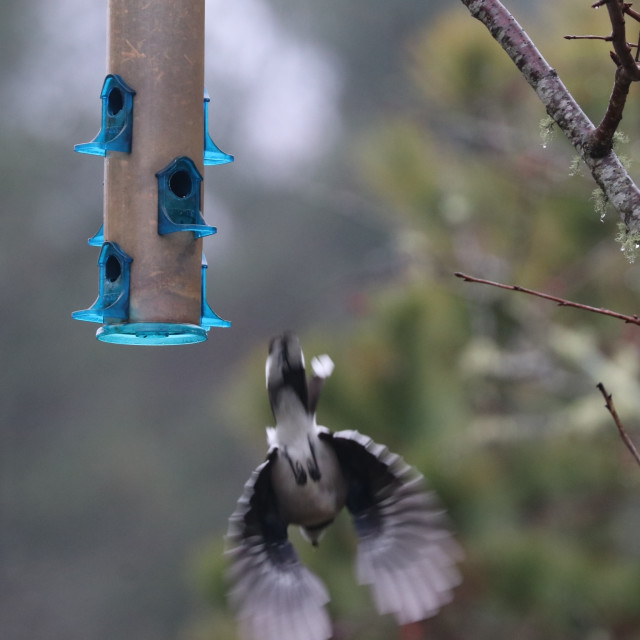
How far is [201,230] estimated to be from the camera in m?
2.56

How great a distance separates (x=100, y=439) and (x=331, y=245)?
3125mm

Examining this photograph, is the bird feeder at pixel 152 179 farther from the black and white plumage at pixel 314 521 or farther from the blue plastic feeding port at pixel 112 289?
the black and white plumage at pixel 314 521

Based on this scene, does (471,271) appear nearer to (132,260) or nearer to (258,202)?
(132,260)

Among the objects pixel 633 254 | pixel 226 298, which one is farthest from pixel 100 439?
pixel 633 254

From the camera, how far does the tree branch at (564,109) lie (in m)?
1.67

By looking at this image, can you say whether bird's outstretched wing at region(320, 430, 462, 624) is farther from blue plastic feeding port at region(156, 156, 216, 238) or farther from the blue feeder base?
blue plastic feeding port at region(156, 156, 216, 238)

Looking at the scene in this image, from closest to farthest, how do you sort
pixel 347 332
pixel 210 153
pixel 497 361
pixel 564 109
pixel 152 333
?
pixel 564 109, pixel 152 333, pixel 210 153, pixel 497 361, pixel 347 332

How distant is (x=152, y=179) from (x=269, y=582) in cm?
94

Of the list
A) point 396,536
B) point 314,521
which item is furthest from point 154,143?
point 396,536

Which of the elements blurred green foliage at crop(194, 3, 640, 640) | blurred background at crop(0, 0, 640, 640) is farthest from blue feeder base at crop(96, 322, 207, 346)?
blurred green foliage at crop(194, 3, 640, 640)

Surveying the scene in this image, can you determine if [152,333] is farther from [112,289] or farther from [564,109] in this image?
[564,109]

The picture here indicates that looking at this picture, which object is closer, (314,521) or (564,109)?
(564,109)

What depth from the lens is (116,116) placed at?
8.66 feet

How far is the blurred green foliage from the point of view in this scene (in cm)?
473
